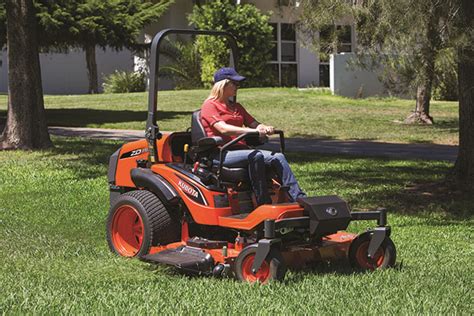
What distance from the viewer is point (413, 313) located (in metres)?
5.52

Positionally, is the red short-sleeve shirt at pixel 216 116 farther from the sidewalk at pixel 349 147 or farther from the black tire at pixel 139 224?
the sidewalk at pixel 349 147

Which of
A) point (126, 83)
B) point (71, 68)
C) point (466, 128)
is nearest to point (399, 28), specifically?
point (466, 128)

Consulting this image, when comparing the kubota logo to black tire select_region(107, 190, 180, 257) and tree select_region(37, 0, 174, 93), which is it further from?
tree select_region(37, 0, 174, 93)

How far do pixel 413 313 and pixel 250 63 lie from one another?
25846mm

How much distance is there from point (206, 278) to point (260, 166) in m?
0.96

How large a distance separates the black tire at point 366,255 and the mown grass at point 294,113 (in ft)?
41.8

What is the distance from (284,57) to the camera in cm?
3450

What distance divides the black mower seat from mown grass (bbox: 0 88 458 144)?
1281cm

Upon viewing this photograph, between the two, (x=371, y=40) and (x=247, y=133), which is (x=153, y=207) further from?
(x=371, y=40)

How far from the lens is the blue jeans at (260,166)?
22.7 ft

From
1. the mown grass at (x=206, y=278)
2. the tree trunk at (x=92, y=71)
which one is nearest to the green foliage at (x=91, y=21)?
the mown grass at (x=206, y=278)

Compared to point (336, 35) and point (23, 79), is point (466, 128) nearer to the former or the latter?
point (336, 35)

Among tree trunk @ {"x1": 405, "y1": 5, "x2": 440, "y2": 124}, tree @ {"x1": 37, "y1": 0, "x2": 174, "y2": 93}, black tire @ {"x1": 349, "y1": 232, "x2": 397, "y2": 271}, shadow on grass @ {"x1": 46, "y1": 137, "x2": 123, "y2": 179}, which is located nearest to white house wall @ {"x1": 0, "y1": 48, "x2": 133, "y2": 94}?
tree @ {"x1": 37, "y1": 0, "x2": 174, "y2": 93}

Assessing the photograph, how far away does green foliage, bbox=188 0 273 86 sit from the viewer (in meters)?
30.0
